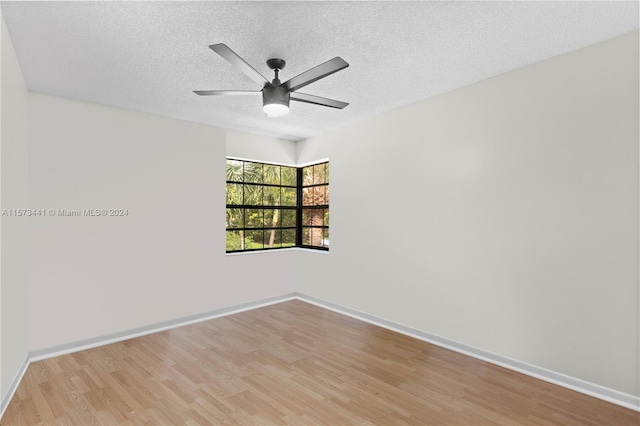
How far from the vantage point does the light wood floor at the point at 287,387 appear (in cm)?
229

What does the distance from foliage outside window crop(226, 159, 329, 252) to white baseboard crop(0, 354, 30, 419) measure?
2.44 metres

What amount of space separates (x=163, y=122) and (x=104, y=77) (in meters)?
1.13

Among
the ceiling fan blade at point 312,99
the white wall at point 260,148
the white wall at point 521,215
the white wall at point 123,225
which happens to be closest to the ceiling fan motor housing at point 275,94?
the ceiling fan blade at point 312,99

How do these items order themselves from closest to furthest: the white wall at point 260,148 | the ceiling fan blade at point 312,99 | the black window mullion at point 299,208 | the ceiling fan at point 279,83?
the ceiling fan at point 279,83 < the ceiling fan blade at point 312,99 < the white wall at point 260,148 < the black window mullion at point 299,208

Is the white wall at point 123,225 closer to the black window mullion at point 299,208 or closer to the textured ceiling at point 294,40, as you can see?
the textured ceiling at point 294,40

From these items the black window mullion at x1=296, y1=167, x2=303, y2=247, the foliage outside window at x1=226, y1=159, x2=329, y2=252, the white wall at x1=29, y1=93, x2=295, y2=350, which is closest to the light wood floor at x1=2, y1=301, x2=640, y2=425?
the white wall at x1=29, y1=93, x2=295, y2=350

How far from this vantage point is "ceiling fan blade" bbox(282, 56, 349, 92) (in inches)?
84.7

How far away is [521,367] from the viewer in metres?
2.91

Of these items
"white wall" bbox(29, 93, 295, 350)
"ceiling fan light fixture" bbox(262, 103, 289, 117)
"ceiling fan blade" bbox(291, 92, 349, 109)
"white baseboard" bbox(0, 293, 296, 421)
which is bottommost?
"white baseboard" bbox(0, 293, 296, 421)

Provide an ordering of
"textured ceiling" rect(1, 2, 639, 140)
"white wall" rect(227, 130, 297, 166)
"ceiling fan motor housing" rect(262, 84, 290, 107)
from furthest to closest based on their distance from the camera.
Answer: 1. "white wall" rect(227, 130, 297, 166)
2. "ceiling fan motor housing" rect(262, 84, 290, 107)
3. "textured ceiling" rect(1, 2, 639, 140)

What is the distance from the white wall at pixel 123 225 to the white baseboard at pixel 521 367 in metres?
2.16

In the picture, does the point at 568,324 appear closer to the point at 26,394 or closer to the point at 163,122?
the point at 26,394

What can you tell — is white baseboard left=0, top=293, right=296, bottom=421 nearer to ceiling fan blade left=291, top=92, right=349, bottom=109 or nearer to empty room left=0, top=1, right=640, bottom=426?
empty room left=0, top=1, right=640, bottom=426

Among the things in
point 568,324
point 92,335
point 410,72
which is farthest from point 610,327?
point 92,335
